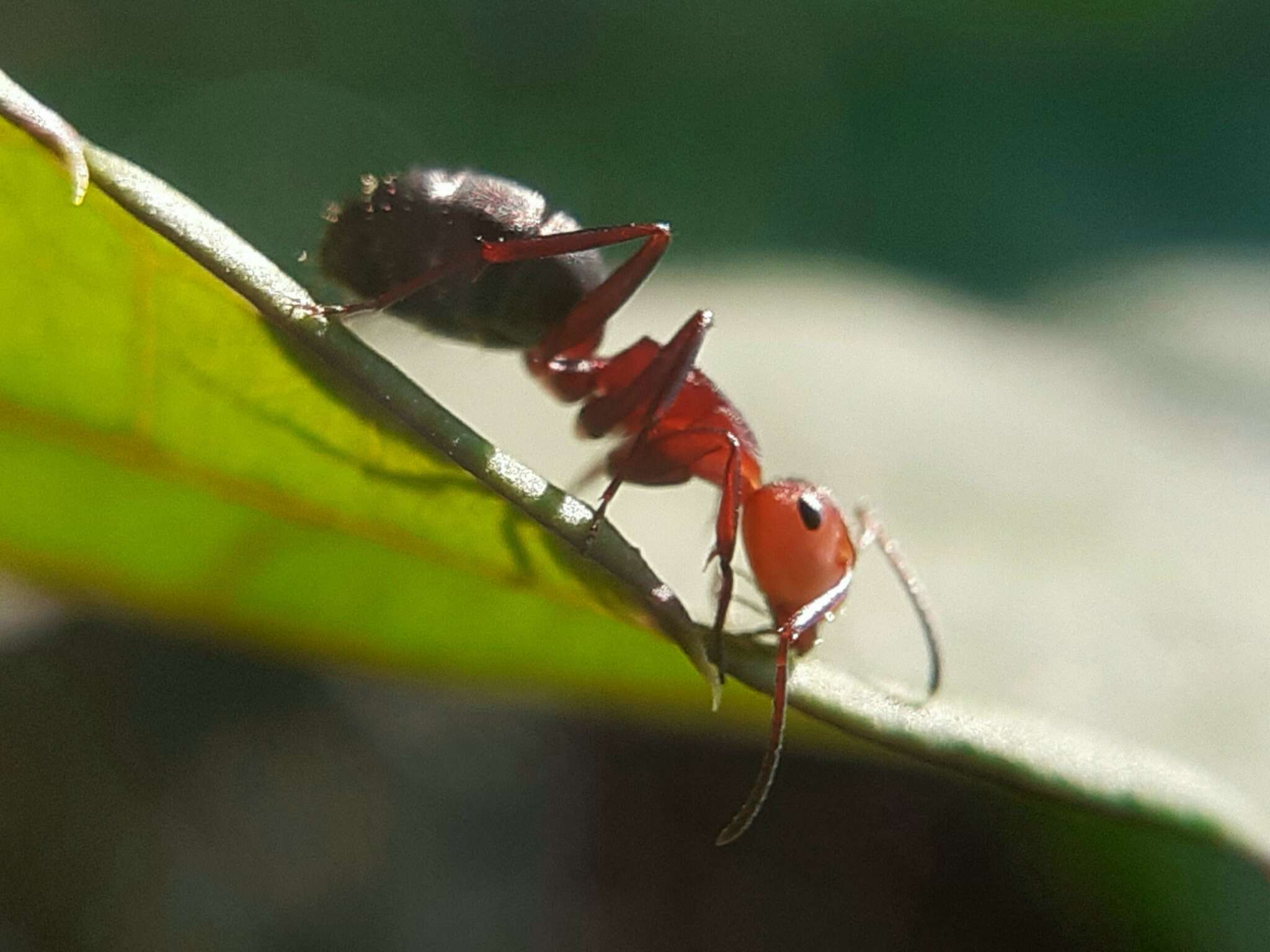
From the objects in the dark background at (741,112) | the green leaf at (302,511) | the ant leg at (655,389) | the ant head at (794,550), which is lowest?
the green leaf at (302,511)

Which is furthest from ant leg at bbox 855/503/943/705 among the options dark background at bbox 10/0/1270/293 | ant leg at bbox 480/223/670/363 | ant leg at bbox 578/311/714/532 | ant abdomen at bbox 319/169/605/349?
dark background at bbox 10/0/1270/293

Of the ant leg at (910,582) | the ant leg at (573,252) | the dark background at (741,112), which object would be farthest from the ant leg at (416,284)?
the dark background at (741,112)

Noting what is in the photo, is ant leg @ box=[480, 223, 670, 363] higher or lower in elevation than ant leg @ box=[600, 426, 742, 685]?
higher

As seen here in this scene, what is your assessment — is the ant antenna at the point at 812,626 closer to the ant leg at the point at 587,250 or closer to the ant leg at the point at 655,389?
the ant leg at the point at 655,389

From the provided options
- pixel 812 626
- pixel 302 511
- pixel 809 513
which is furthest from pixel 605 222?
pixel 302 511

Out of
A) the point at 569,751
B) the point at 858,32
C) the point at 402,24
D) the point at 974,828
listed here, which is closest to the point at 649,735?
the point at 569,751

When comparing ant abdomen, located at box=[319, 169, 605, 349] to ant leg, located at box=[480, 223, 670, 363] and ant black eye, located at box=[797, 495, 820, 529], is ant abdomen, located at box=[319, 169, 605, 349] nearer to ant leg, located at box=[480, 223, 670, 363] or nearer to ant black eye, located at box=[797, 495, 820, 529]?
ant leg, located at box=[480, 223, 670, 363]

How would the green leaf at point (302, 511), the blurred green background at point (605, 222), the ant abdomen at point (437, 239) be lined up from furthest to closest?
the blurred green background at point (605, 222) → the ant abdomen at point (437, 239) → the green leaf at point (302, 511)
